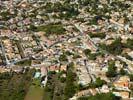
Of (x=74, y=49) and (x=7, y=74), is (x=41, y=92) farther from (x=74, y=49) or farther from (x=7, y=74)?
(x=74, y=49)

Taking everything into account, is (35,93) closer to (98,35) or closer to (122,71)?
(122,71)

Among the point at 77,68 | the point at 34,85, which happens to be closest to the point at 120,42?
the point at 77,68

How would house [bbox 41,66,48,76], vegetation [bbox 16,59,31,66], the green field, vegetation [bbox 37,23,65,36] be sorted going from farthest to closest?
vegetation [bbox 37,23,65,36] < vegetation [bbox 16,59,31,66] < house [bbox 41,66,48,76] < the green field

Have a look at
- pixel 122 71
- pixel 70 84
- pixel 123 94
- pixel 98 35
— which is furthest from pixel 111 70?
pixel 98 35

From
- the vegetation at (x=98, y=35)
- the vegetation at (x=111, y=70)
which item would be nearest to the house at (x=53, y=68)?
the vegetation at (x=111, y=70)

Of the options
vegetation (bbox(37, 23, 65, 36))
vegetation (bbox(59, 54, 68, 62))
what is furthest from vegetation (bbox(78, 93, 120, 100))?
vegetation (bbox(37, 23, 65, 36))

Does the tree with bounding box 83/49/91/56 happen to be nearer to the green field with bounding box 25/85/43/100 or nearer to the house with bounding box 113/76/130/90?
the house with bounding box 113/76/130/90
